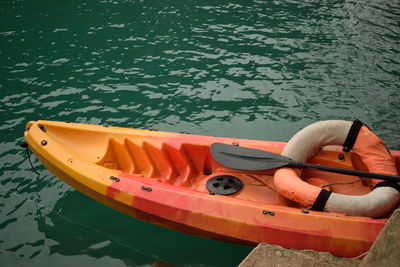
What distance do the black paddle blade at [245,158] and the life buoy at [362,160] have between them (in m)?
0.12

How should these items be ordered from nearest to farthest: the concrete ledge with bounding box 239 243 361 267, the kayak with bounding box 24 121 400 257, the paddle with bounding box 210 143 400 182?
the concrete ledge with bounding box 239 243 361 267 → the kayak with bounding box 24 121 400 257 → the paddle with bounding box 210 143 400 182

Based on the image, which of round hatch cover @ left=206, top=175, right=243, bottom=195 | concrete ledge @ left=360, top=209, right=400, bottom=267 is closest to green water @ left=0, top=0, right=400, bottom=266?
round hatch cover @ left=206, top=175, right=243, bottom=195

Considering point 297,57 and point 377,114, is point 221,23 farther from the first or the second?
point 377,114

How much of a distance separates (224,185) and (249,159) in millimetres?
492

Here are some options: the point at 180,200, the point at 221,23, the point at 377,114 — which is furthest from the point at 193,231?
the point at 221,23

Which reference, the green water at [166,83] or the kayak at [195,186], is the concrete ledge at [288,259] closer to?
the kayak at [195,186]

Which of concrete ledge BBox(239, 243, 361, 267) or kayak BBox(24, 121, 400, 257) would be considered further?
kayak BBox(24, 121, 400, 257)

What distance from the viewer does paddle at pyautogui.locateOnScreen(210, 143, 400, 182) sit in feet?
12.3

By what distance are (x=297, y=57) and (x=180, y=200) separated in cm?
558

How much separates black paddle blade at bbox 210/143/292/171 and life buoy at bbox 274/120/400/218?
4.6 inches

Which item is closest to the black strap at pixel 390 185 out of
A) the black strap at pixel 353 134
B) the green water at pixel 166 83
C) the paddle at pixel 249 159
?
the paddle at pixel 249 159

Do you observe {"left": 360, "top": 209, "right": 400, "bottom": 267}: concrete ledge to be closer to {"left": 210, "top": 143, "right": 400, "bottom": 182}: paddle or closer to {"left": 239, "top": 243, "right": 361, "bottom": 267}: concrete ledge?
{"left": 239, "top": 243, "right": 361, "bottom": 267}: concrete ledge

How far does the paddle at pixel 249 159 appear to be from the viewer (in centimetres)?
376

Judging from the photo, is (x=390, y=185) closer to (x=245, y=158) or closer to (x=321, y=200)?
(x=321, y=200)
